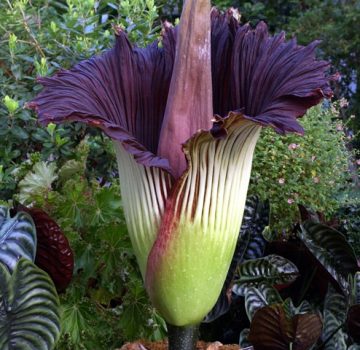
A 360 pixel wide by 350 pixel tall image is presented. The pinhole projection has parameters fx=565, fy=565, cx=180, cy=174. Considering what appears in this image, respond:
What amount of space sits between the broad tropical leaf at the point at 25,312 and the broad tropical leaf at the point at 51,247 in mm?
144

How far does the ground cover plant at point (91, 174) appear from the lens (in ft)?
3.84

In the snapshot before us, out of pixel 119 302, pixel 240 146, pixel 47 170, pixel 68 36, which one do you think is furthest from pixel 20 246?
pixel 68 36

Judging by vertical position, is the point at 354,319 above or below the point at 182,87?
below

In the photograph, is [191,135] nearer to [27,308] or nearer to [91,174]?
[27,308]

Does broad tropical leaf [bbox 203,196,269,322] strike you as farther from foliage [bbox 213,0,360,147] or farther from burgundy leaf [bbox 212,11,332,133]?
foliage [bbox 213,0,360,147]

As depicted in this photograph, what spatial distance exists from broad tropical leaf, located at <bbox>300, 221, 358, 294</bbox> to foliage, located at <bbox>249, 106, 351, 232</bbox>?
0.61 m

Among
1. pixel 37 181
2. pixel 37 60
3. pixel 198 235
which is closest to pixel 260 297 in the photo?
pixel 198 235

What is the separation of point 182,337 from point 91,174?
869 mm

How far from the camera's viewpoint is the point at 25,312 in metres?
0.73

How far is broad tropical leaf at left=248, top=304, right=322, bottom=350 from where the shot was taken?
0.90m

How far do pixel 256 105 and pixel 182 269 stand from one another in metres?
0.29

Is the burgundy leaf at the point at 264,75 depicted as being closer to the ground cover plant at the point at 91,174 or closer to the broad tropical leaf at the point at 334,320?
the ground cover plant at the point at 91,174

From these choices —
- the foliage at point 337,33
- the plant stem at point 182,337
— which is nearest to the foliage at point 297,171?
the plant stem at point 182,337

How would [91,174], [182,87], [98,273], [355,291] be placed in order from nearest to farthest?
1. [182,87]
2. [355,291]
3. [98,273]
4. [91,174]
